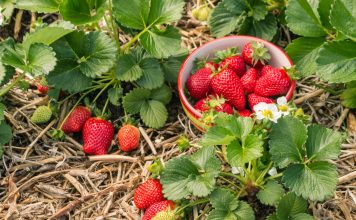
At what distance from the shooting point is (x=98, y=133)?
7.09 ft

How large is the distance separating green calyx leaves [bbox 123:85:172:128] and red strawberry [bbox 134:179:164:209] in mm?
282

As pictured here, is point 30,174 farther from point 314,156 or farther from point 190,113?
point 314,156

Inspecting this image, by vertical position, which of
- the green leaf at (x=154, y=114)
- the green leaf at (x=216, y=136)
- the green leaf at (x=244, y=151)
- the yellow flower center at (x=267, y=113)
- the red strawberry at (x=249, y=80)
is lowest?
the green leaf at (x=154, y=114)

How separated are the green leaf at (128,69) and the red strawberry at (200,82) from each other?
19 centimetres

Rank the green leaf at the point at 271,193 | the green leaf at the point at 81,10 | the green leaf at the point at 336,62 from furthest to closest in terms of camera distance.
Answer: the green leaf at the point at 81,10
the green leaf at the point at 336,62
the green leaf at the point at 271,193

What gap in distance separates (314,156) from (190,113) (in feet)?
1.66

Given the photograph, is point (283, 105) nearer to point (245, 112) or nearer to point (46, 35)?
point (245, 112)

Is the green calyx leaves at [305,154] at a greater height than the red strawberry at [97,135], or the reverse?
the green calyx leaves at [305,154]

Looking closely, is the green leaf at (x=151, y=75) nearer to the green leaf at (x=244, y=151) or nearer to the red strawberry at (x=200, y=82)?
the red strawberry at (x=200, y=82)

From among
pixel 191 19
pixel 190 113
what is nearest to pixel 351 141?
pixel 190 113

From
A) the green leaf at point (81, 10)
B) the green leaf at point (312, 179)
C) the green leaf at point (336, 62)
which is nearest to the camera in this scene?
the green leaf at point (312, 179)

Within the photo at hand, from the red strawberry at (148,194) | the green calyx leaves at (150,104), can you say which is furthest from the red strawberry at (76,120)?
the red strawberry at (148,194)

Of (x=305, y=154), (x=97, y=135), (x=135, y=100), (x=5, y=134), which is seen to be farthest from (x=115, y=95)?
(x=305, y=154)

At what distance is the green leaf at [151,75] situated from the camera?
2211 millimetres
